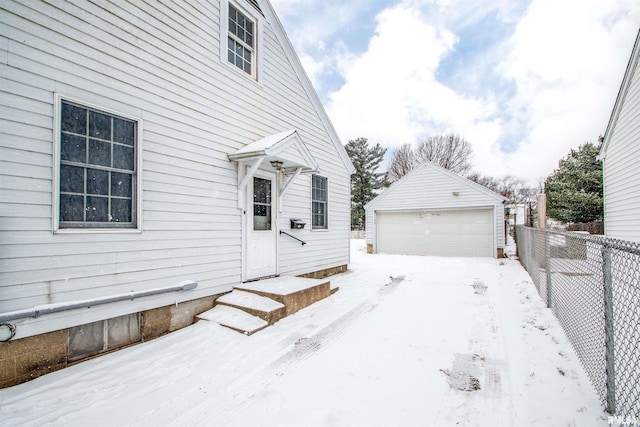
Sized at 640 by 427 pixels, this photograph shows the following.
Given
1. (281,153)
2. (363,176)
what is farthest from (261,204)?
(363,176)

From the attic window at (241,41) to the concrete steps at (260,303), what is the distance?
4.03 m

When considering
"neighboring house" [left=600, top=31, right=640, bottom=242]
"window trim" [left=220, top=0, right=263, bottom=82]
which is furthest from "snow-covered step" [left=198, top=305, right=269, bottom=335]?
"neighboring house" [left=600, top=31, right=640, bottom=242]

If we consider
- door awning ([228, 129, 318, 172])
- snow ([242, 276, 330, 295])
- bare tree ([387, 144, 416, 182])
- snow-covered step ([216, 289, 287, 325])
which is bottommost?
snow-covered step ([216, 289, 287, 325])

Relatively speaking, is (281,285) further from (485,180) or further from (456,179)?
(485,180)

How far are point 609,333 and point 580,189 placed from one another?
2301 centimetres

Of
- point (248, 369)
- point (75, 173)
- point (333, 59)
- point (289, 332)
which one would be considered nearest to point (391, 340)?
point (289, 332)

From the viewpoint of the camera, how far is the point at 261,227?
5.43 meters

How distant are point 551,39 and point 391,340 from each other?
1004cm

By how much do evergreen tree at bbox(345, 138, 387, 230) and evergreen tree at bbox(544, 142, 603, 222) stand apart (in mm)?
15580

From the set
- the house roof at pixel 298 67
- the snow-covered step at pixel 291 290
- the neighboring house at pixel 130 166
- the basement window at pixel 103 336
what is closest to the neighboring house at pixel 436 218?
the house roof at pixel 298 67

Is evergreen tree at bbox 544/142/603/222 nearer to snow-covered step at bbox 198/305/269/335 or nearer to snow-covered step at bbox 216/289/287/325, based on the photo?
snow-covered step at bbox 216/289/287/325

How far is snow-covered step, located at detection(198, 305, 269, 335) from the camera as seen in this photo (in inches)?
145

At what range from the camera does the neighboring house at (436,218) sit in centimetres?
1161

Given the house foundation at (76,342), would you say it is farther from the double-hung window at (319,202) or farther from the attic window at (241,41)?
the attic window at (241,41)
